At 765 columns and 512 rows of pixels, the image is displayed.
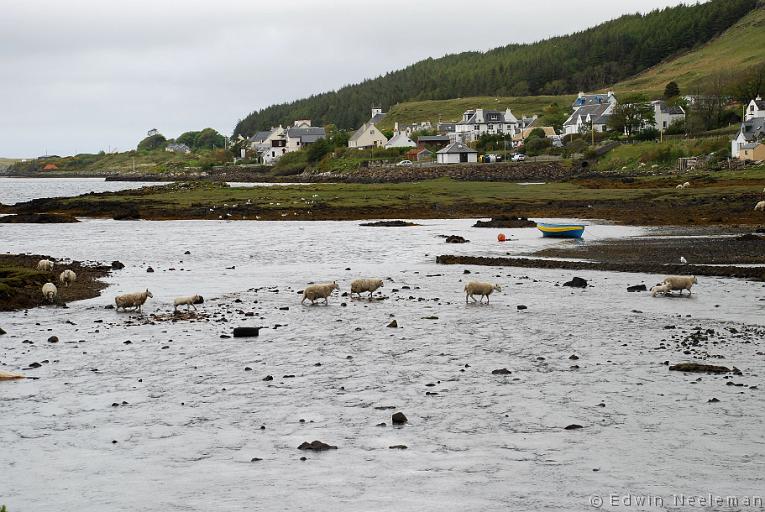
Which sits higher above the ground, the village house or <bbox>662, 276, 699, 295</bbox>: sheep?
the village house

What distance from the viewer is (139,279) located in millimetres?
37094

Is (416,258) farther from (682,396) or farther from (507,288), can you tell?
(682,396)

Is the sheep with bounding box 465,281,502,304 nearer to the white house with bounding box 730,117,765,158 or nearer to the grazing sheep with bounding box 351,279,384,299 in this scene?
the grazing sheep with bounding box 351,279,384,299

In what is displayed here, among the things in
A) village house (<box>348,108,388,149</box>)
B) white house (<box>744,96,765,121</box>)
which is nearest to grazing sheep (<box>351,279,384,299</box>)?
white house (<box>744,96,765,121</box>)

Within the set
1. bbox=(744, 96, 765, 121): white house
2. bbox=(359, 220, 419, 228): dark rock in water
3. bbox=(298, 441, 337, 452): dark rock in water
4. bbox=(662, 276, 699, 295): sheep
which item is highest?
bbox=(744, 96, 765, 121): white house

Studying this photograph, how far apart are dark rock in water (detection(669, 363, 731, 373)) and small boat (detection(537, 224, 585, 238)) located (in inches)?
1217

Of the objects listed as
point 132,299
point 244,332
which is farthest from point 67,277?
point 244,332

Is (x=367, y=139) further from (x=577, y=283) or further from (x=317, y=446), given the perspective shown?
(x=317, y=446)

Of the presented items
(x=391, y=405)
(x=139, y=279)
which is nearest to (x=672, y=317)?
(x=391, y=405)

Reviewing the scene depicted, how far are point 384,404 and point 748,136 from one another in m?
92.4

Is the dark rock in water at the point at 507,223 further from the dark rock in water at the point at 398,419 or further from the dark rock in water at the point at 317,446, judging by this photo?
the dark rock in water at the point at 317,446

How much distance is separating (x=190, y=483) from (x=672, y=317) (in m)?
16.9

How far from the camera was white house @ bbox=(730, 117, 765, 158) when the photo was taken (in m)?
97.9

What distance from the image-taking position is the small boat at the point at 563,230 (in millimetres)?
50812
